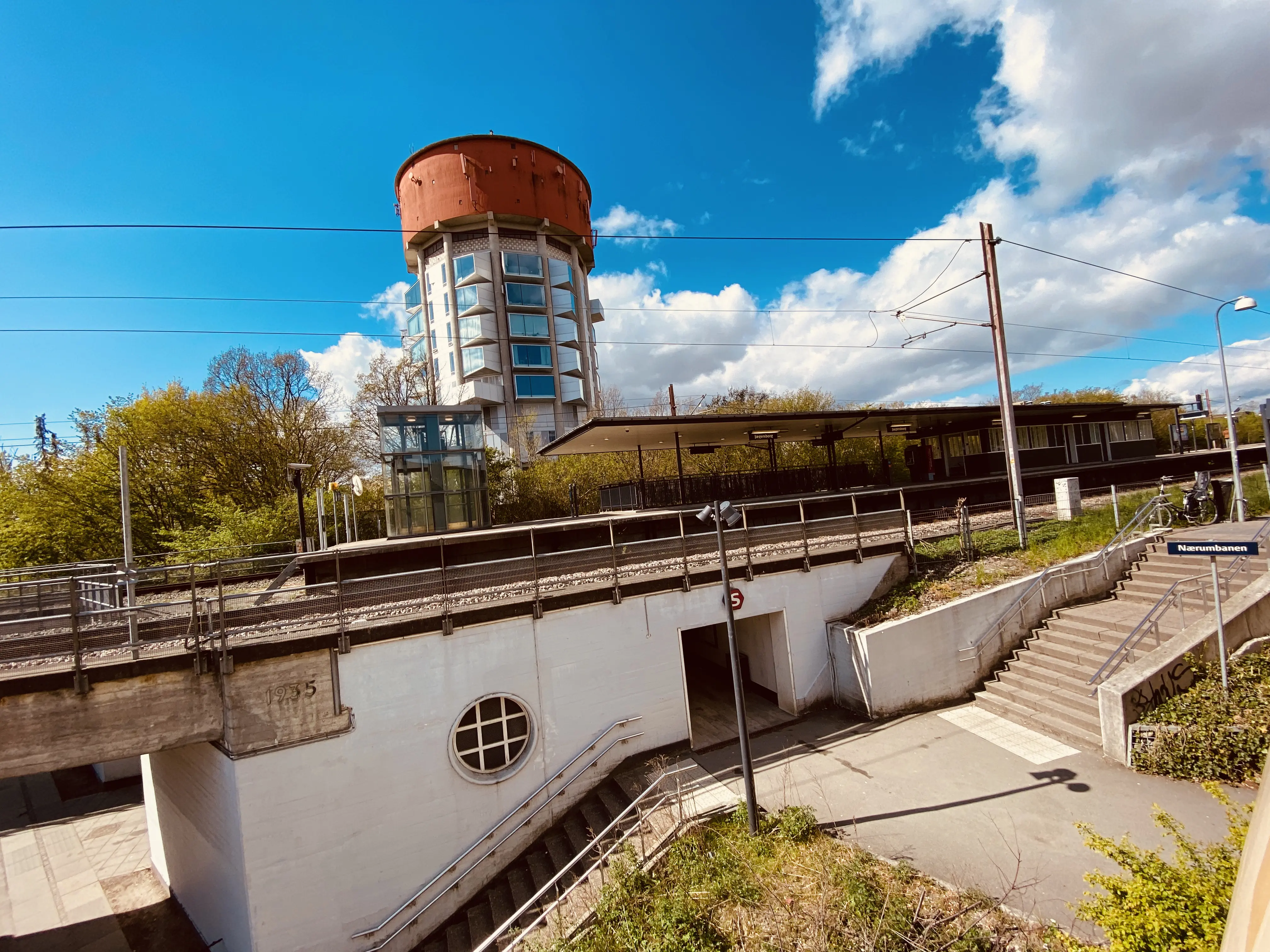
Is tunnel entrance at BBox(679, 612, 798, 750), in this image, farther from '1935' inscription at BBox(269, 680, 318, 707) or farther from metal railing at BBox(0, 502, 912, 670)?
'1935' inscription at BBox(269, 680, 318, 707)

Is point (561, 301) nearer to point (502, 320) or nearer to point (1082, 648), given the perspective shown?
point (502, 320)

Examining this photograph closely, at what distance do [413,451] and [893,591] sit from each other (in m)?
12.1

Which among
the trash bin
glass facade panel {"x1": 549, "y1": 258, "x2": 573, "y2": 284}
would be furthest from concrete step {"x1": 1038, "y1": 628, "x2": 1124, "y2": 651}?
glass facade panel {"x1": 549, "y1": 258, "x2": 573, "y2": 284}

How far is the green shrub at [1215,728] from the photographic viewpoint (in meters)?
7.92

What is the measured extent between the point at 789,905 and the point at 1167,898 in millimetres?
3240

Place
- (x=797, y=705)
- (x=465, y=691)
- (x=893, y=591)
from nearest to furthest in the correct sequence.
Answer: (x=465, y=691), (x=797, y=705), (x=893, y=591)

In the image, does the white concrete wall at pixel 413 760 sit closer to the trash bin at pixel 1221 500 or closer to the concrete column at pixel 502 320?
the trash bin at pixel 1221 500

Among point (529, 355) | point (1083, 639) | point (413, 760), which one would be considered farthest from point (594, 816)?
point (529, 355)

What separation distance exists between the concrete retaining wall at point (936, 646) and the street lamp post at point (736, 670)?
4344 mm

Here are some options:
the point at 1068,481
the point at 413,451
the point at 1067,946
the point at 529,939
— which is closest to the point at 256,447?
the point at 413,451

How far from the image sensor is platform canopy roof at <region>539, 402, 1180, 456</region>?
16.6 meters

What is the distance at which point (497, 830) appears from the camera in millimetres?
9383

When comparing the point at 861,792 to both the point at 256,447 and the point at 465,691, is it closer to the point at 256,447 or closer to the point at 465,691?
the point at 465,691

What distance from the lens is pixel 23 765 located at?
7453 millimetres
